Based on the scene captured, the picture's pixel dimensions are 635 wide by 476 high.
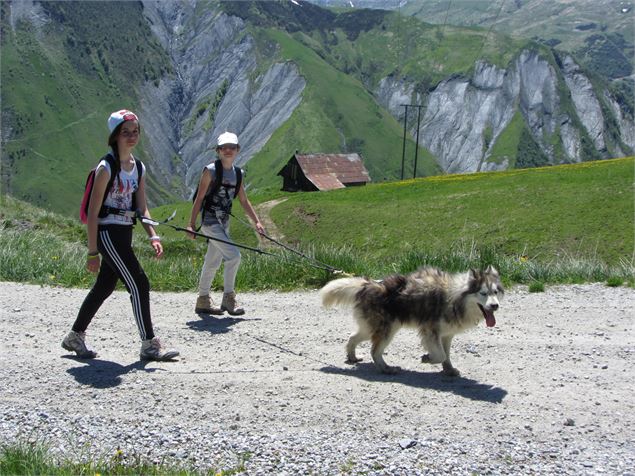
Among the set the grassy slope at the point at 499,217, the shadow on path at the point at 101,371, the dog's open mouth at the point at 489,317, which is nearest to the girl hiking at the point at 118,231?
the shadow on path at the point at 101,371

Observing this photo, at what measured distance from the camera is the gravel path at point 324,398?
19.4ft

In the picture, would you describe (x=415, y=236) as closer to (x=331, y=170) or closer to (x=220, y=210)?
(x=220, y=210)

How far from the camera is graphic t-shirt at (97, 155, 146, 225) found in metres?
8.02

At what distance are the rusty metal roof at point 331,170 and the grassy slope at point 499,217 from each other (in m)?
38.7

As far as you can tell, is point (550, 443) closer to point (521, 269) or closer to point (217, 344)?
point (217, 344)

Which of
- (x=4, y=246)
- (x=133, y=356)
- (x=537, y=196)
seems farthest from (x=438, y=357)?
(x=537, y=196)

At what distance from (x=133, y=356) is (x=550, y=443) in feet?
17.4

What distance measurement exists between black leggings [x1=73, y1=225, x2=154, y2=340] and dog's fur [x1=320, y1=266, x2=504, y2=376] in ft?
7.51

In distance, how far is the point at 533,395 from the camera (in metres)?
7.20

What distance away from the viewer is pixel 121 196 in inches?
320

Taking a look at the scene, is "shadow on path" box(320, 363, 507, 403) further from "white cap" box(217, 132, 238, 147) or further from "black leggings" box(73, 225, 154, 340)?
"white cap" box(217, 132, 238, 147)

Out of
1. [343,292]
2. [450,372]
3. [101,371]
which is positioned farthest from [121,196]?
[450,372]

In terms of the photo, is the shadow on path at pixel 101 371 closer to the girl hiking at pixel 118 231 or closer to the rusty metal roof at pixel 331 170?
the girl hiking at pixel 118 231

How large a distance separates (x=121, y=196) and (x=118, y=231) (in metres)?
0.45
